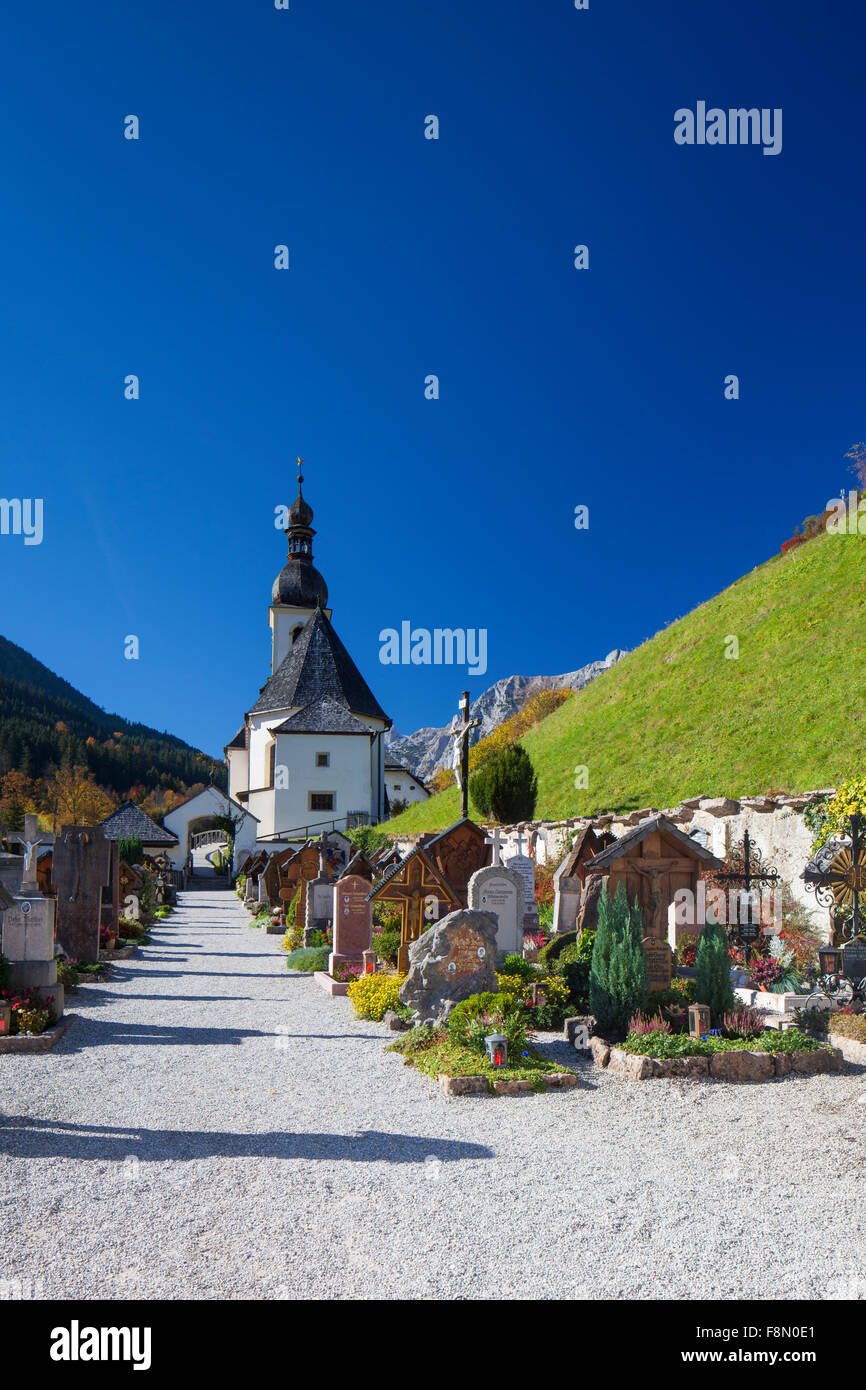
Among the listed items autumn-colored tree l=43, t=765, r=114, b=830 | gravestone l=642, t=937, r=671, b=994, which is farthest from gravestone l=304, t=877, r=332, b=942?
autumn-colored tree l=43, t=765, r=114, b=830

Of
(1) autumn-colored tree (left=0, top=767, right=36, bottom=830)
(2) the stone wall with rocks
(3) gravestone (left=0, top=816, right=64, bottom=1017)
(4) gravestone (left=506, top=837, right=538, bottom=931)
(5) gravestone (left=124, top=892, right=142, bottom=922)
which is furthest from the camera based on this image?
(1) autumn-colored tree (left=0, top=767, right=36, bottom=830)

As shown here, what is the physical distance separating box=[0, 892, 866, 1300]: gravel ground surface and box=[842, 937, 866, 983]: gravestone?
8.32 ft

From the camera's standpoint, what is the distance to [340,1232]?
15.9 ft

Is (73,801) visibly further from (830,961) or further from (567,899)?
(830,961)

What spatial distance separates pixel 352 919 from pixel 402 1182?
9618mm

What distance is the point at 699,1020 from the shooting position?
29.8 feet

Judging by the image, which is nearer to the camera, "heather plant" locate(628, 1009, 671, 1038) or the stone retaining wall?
the stone retaining wall

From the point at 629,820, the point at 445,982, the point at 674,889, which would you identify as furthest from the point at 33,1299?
the point at 629,820

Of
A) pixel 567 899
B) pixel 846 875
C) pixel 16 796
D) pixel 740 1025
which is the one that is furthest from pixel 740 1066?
pixel 16 796

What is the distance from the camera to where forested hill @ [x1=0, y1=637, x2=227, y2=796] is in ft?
284

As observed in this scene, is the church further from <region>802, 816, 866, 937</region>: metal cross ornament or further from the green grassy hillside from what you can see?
<region>802, 816, 866, 937</region>: metal cross ornament

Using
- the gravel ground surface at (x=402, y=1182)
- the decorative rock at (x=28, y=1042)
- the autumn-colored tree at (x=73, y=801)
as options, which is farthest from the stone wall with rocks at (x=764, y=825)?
the autumn-colored tree at (x=73, y=801)
